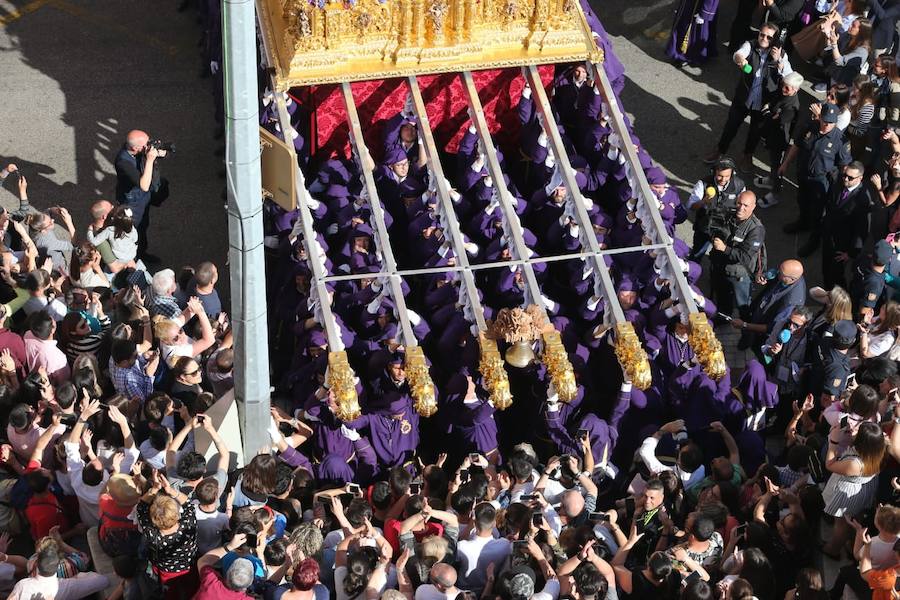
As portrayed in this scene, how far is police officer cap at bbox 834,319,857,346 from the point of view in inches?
444

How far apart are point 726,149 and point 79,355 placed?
7.72 metres

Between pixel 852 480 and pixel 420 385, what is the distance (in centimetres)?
333

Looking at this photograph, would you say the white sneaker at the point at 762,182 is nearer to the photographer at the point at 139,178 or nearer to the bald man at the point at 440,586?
the photographer at the point at 139,178

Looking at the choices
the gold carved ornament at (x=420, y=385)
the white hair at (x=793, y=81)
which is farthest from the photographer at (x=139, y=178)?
the white hair at (x=793, y=81)

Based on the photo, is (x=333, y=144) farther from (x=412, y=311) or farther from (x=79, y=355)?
(x=79, y=355)

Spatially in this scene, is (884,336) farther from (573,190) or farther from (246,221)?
(246,221)

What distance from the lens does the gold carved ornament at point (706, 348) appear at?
1123 cm

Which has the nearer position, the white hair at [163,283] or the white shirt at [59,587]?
the white shirt at [59,587]

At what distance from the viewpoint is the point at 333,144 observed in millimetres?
14266

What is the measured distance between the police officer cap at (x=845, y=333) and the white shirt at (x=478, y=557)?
3510 millimetres

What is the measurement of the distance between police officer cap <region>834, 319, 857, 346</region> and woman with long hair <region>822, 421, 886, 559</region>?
1.56 meters

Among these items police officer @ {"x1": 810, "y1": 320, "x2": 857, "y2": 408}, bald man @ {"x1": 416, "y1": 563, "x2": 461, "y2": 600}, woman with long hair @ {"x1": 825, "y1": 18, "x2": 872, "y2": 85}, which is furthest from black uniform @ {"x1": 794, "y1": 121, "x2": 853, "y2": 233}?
bald man @ {"x1": 416, "y1": 563, "x2": 461, "y2": 600}

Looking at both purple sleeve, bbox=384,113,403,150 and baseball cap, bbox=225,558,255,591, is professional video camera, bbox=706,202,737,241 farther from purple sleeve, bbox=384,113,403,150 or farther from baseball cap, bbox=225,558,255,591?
baseball cap, bbox=225,558,255,591

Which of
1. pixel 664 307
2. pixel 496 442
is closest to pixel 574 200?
pixel 664 307
